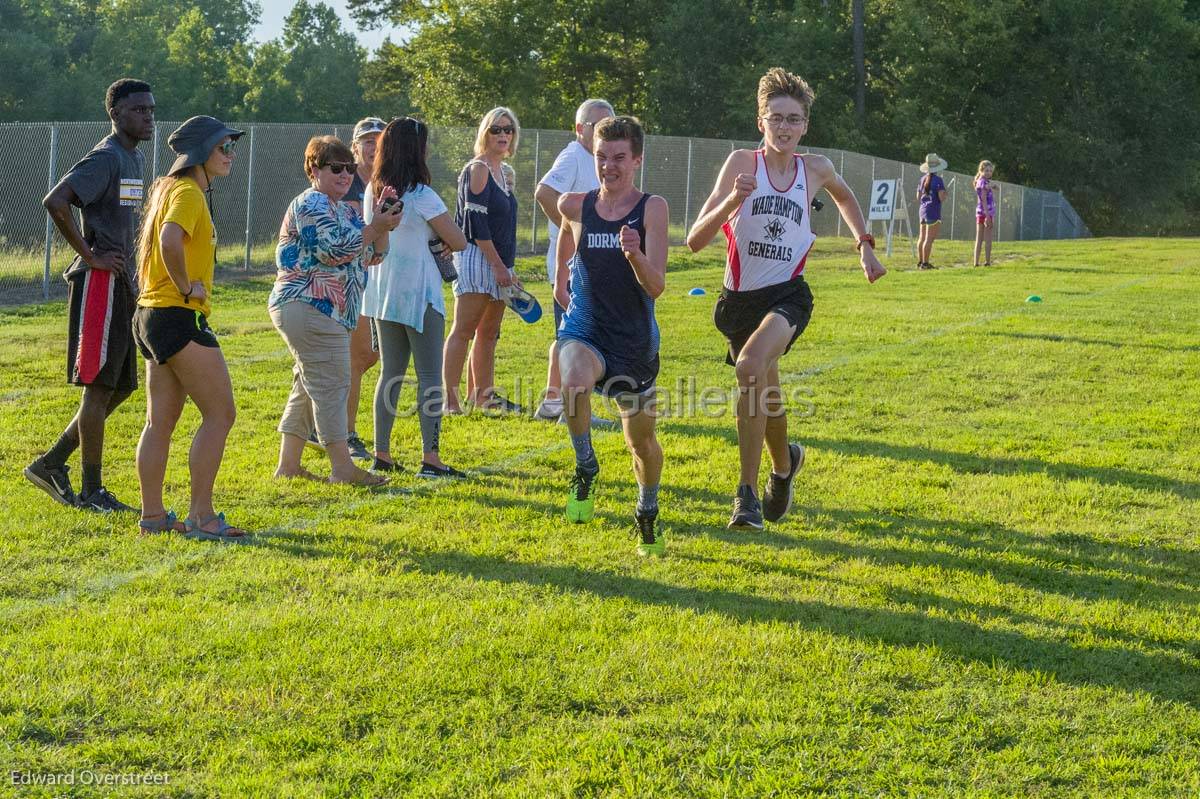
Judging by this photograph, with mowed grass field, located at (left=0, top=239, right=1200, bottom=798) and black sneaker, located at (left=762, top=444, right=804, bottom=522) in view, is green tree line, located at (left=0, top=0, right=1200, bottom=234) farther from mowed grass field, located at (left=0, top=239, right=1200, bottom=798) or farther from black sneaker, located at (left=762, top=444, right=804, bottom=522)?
black sneaker, located at (left=762, top=444, right=804, bottom=522)

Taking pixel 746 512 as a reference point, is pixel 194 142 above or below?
above

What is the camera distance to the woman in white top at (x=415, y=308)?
7.25 metres

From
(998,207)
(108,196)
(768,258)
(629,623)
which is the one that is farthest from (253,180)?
(998,207)

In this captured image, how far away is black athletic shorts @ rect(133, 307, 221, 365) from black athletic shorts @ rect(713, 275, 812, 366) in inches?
97.6

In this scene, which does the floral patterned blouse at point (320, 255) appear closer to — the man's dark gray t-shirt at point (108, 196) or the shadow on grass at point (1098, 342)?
the man's dark gray t-shirt at point (108, 196)

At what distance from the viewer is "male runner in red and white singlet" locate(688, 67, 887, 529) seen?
6.20 meters

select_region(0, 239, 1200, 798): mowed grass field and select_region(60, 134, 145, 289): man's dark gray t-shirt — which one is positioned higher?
select_region(60, 134, 145, 289): man's dark gray t-shirt

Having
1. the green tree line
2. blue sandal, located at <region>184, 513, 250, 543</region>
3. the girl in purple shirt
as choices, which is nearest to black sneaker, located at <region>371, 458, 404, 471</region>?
blue sandal, located at <region>184, 513, 250, 543</region>

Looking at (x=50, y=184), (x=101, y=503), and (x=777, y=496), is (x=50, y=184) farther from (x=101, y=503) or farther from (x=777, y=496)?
(x=777, y=496)

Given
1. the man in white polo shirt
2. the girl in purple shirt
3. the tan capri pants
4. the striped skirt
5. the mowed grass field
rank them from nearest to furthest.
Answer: the mowed grass field
the tan capri pants
the man in white polo shirt
the striped skirt
the girl in purple shirt

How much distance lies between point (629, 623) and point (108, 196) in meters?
3.49

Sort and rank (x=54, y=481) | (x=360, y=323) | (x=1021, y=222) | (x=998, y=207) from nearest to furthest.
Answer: (x=54, y=481)
(x=360, y=323)
(x=998, y=207)
(x=1021, y=222)

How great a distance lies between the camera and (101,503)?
6.40m

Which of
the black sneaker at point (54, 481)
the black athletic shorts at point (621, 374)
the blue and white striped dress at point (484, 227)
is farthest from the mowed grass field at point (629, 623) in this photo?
the blue and white striped dress at point (484, 227)
